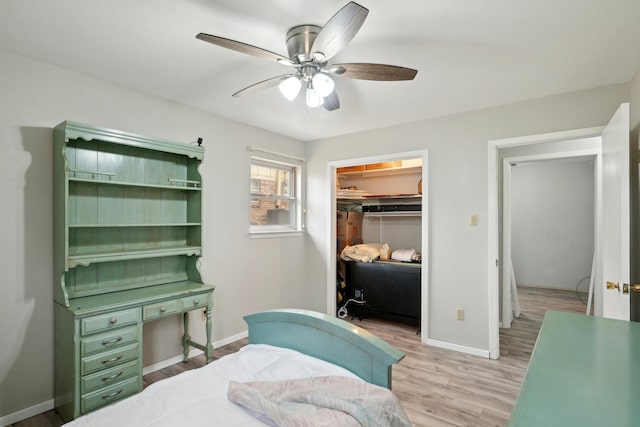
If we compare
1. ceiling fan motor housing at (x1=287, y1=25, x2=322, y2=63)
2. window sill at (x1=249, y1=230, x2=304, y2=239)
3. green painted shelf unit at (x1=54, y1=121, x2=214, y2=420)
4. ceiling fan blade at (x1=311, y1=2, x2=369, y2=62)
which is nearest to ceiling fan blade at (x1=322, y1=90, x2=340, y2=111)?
ceiling fan motor housing at (x1=287, y1=25, x2=322, y2=63)

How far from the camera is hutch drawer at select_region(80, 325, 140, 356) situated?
2.11 m

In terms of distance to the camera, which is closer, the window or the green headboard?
the green headboard

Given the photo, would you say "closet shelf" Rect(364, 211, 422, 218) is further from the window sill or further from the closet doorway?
the window sill

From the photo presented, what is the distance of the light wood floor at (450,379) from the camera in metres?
2.23

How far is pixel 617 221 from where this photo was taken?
6.59 ft

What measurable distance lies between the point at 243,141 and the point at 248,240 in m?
1.12

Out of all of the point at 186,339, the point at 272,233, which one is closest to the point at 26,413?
the point at 186,339

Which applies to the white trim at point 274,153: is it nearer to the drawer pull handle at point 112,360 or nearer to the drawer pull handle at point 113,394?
the drawer pull handle at point 112,360

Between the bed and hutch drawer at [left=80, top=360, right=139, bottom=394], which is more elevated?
the bed

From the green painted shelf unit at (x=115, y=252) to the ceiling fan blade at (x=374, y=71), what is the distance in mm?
1614

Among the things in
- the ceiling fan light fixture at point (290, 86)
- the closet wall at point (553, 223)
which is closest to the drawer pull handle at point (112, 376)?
the ceiling fan light fixture at point (290, 86)

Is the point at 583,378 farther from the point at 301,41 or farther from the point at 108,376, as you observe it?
the point at 108,376

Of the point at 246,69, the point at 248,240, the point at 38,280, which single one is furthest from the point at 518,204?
the point at 38,280

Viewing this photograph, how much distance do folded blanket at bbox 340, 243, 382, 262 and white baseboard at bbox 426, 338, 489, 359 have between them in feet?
4.13
